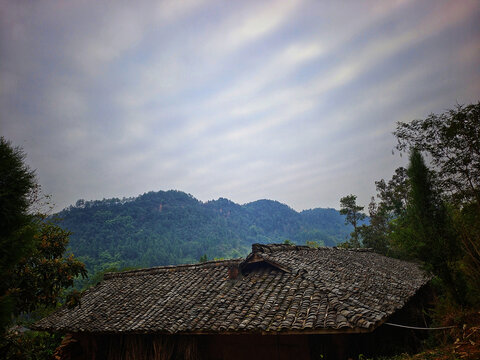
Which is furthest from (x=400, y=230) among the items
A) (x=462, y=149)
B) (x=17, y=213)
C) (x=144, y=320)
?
(x=17, y=213)

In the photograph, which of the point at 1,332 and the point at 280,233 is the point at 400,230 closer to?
the point at 1,332

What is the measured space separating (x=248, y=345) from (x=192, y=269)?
6010 mm

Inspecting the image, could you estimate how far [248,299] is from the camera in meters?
9.26

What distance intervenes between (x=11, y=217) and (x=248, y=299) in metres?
7.54

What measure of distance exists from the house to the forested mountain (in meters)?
51.5

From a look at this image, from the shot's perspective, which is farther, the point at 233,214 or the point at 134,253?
the point at 233,214

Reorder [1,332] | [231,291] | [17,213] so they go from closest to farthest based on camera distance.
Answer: [1,332]
[17,213]
[231,291]

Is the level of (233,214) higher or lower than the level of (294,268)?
higher

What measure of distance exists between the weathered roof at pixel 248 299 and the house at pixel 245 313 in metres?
0.04

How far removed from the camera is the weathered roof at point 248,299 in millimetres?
7348

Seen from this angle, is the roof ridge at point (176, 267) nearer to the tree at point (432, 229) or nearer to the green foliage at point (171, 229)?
the tree at point (432, 229)

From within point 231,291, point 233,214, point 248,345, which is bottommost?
point 248,345

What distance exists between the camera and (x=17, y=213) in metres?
4.29

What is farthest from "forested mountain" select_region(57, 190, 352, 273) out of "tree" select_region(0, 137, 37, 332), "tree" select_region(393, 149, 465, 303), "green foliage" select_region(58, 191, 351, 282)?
"tree" select_region(393, 149, 465, 303)
